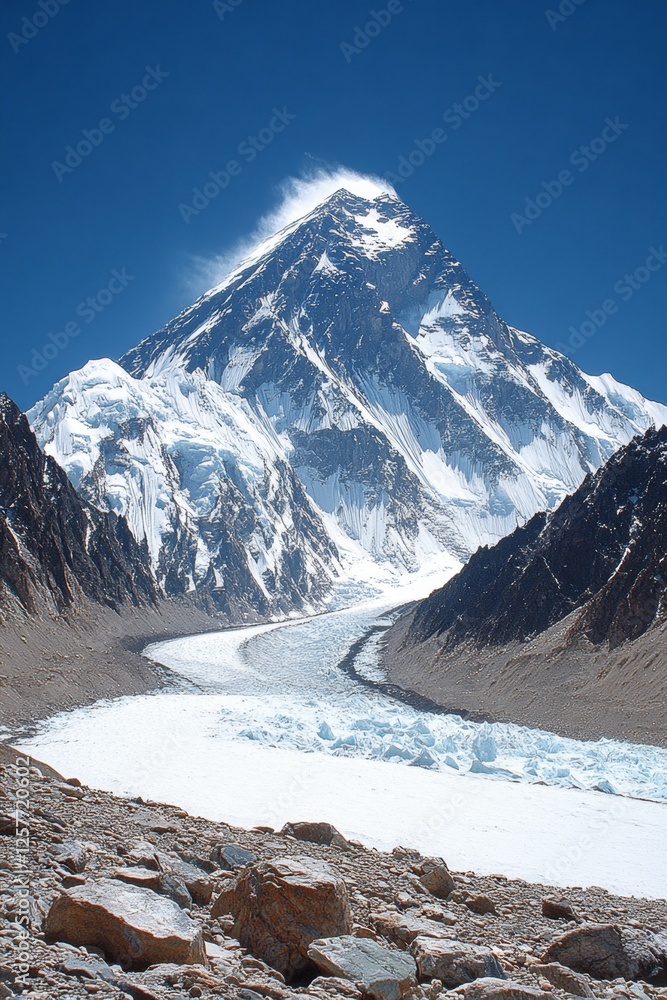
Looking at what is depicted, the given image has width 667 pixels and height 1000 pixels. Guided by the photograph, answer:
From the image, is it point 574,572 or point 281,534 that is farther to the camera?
point 281,534

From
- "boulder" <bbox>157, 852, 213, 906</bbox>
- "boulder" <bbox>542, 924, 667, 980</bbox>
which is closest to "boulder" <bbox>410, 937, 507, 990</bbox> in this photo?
"boulder" <bbox>542, 924, 667, 980</bbox>

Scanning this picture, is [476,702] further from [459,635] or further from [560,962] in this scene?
[560,962]

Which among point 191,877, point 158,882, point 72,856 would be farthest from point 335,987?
point 72,856

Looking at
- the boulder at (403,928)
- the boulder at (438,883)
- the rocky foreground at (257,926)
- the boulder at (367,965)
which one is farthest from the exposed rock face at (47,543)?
the boulder at (367,965)

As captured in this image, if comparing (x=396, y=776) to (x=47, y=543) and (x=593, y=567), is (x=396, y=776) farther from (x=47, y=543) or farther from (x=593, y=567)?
(x=47, y=543)

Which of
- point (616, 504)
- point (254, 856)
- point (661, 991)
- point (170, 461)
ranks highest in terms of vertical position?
point (170, 461)

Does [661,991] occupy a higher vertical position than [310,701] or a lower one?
higher

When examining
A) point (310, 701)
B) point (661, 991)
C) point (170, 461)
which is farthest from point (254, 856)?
point (170, 461)

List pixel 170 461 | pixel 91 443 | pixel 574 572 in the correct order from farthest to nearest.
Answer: pixel 170 461 < pixel 91 443 < pixel 574 572
